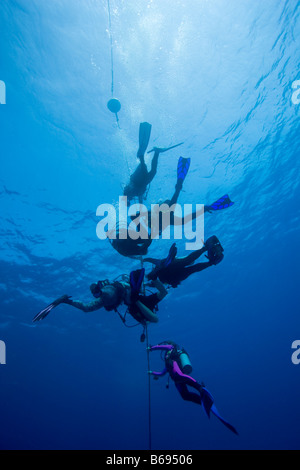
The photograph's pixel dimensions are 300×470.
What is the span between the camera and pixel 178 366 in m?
6.31

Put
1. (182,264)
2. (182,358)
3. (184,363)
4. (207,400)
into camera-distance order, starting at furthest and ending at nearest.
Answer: (182,358) → (184,363) → (182,264) → (207,400)

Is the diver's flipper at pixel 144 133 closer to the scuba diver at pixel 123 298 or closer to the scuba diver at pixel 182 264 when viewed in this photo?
the scuba diver at pixel 182 264

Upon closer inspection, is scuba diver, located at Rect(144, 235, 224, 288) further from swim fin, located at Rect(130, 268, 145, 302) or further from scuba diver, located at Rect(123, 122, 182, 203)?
scuba diver, located at Rect(123, 122, 182, 203)

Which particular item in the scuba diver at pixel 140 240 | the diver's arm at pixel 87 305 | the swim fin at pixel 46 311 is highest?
the scuba diver at pixel 140 240

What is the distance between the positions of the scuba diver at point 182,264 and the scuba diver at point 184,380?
1983 millimetres

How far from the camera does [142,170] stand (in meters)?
7.61

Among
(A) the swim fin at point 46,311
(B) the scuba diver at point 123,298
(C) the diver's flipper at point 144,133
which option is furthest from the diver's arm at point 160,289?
(C) the diver's flipper at point 144,133

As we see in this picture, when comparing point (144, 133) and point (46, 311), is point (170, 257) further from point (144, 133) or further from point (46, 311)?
point (144, 133)

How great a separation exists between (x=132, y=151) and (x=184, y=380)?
10.1m

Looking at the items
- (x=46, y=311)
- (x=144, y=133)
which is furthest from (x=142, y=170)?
(x=46, y=311)

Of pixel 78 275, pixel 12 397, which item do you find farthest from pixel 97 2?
pixel 12 397

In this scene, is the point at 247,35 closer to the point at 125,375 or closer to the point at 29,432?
the point at 125,375

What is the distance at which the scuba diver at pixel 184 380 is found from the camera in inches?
187

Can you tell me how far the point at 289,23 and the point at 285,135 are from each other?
6004 mm
